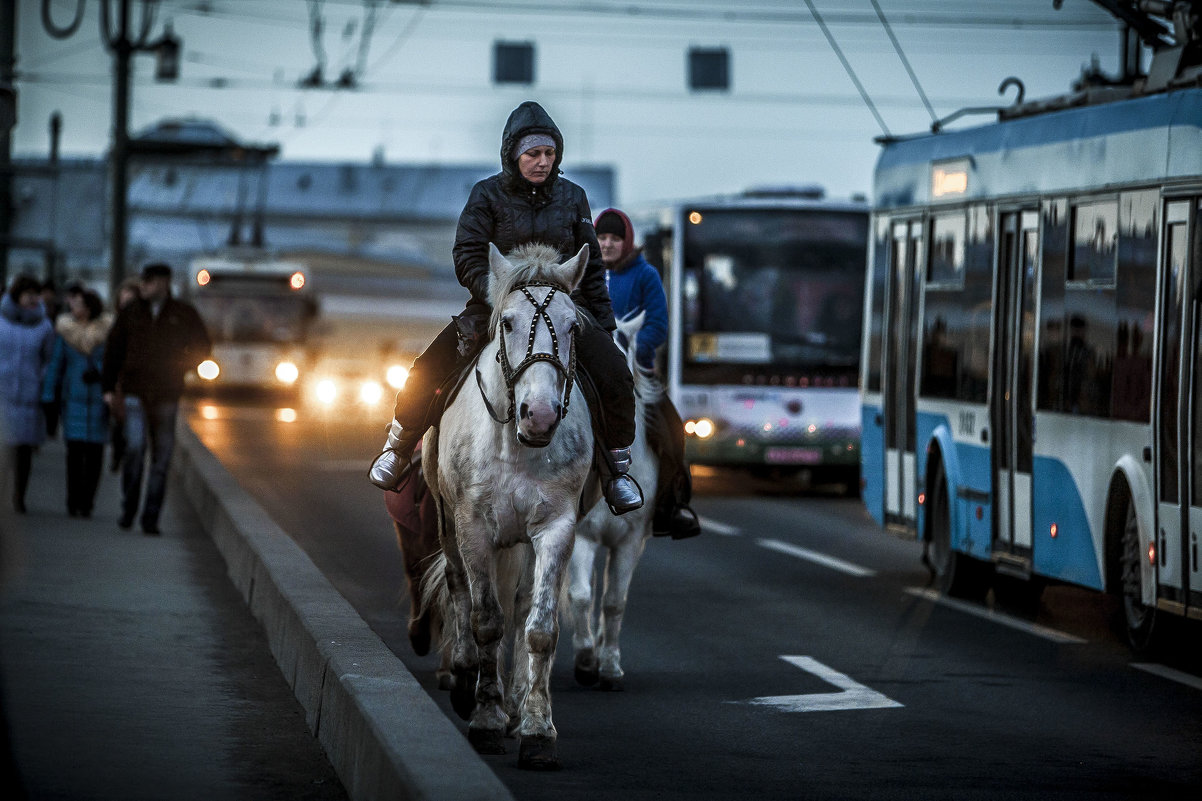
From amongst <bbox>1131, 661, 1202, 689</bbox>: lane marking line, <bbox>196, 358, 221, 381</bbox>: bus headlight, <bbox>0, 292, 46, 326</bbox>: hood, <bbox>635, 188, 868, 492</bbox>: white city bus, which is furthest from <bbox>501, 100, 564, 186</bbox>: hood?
<bbox>635, 188, 868, 492</bbox>: white city bus

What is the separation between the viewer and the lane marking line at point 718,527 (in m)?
19.7

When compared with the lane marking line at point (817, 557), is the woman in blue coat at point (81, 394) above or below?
above

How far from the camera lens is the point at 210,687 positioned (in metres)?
9.42

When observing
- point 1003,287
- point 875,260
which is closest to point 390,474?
point 1003,287

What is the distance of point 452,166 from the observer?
13300 cm

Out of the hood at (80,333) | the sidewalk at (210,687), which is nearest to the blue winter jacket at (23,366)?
the hood at (80,333)

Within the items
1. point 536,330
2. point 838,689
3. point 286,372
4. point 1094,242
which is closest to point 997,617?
point 1094,242

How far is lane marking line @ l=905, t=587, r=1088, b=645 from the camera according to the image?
504 inches

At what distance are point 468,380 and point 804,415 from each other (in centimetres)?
1600

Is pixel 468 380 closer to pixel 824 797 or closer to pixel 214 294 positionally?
pixel 824 797

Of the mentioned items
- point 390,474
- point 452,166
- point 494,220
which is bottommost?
point 390,474

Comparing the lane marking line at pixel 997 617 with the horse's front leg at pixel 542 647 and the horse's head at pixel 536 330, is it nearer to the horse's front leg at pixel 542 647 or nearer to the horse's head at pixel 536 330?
the horse's front leg at pixel 542 647

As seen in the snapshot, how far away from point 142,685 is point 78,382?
9.91m

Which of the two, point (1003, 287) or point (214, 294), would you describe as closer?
point (1003, 287)
